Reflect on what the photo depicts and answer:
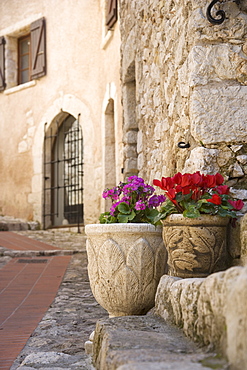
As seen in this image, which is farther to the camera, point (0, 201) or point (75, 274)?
point (0, 201)

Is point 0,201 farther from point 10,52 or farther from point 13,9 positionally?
point 13,9

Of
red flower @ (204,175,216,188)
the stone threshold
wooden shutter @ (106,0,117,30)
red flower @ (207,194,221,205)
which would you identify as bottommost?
the stone threshold

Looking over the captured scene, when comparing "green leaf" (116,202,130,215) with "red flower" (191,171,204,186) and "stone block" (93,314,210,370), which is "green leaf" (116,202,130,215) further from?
"stone block" (93,314,210,370)

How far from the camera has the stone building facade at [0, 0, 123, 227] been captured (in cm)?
962

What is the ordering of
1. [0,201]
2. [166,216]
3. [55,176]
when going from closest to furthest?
1. [166,216]
2. [55,176]
3. [0,201]

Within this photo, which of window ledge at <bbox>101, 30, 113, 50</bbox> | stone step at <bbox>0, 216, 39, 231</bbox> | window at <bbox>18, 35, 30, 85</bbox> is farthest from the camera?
window at <bbox>18, 35, 30, 85</bbox>

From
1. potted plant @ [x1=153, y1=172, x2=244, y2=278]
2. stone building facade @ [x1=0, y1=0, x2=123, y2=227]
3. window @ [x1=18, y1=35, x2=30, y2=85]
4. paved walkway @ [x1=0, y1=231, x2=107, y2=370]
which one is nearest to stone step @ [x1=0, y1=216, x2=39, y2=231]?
stone building facade @ [x1=0, y1=0, x2=123, y2=227]

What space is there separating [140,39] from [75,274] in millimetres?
2472

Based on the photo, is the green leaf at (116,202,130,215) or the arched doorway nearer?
the green leaf at (116,202,130,215)

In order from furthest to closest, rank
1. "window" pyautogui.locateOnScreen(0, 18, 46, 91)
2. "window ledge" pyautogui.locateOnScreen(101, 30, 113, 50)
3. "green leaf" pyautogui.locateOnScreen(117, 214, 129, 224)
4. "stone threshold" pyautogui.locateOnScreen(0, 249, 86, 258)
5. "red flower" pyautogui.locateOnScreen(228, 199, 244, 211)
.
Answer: "window" pyautogui.locateOnScreen(0, 18, 46, 91) < "window ledge" pyautogui.locateOnScreen(101, 30, 113, 50) < "stone threshold" pyautogui.locateOnScreen(0, 249, 86, 258) < "green leaf" pyautogui.locateOnScreen(117, 214, 129, 224) < "red flower" pyautogui.locateOnScreen(228, 199, 244, 211)

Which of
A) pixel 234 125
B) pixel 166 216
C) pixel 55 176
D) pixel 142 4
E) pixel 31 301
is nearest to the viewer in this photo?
pixel 166 216

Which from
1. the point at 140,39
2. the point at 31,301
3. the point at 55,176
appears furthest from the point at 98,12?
the point at 31,301

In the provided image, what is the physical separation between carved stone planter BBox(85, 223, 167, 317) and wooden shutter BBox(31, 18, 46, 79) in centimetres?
927

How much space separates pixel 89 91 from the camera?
33.3 ft
